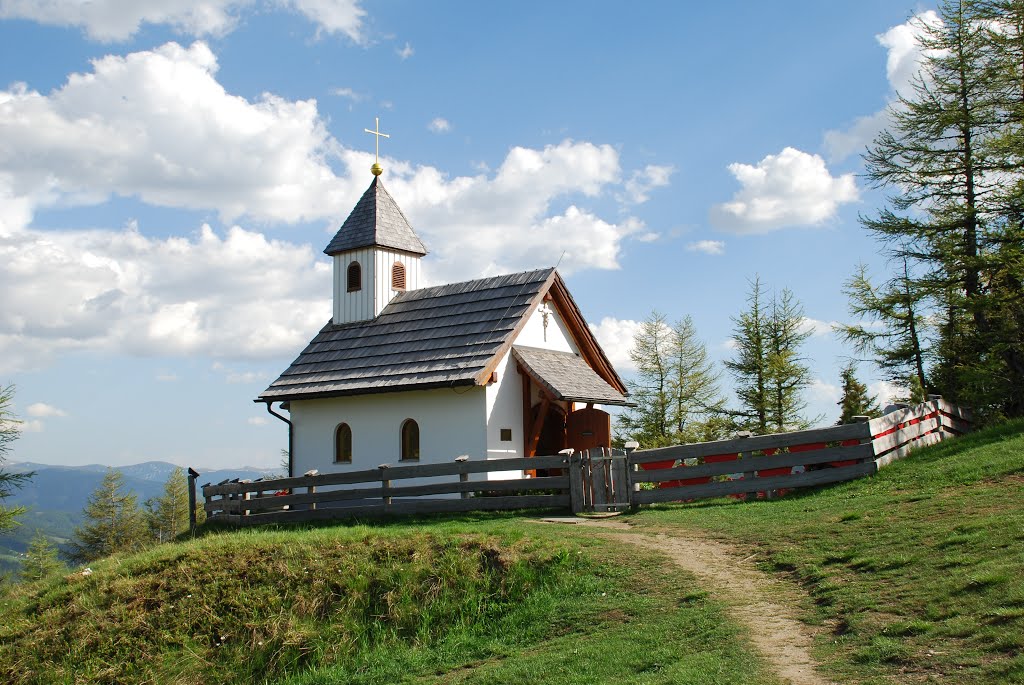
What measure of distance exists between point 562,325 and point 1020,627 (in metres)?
19.3

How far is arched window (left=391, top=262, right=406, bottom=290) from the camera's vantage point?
28.4 meters

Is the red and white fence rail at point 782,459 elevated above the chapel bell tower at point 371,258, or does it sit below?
below

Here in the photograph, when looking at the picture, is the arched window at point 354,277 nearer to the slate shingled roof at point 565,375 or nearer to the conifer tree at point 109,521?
the slate shingled roof at point 565,375

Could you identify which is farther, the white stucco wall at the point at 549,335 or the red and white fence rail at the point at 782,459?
the white stucco wall at the point at 549,335

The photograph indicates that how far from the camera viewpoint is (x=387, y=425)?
77.3ft

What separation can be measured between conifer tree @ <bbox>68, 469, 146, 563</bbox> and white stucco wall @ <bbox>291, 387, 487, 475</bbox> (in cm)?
4386

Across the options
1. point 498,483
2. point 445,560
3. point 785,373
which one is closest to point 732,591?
point 445,560

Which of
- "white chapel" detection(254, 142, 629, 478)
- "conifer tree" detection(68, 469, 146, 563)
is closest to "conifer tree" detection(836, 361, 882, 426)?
"white chapel" detection(254, 142, 629, 478)

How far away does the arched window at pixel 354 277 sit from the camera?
92.2 ft

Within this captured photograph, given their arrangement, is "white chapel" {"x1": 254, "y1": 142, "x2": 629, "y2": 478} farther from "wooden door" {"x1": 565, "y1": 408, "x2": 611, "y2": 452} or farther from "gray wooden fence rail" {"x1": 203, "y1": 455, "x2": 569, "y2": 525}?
"gray wooden fence rail" {"x1": 203, "y1": 455, "x2": 569, "y2": 525}

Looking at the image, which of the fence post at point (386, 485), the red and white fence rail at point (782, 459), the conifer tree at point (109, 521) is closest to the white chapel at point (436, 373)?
the fence post at point (386, 485)

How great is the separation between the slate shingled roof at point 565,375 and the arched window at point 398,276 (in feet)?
20.7

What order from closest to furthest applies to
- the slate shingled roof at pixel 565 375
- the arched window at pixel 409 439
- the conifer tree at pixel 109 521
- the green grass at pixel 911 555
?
the green grass at pixel 911 555 → the slate shingled roof at pixel 565 375 → the arched window at pixel 409 439 → the conifer tree at pixel 109 521

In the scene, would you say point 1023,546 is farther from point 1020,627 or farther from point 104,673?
point 104,673
